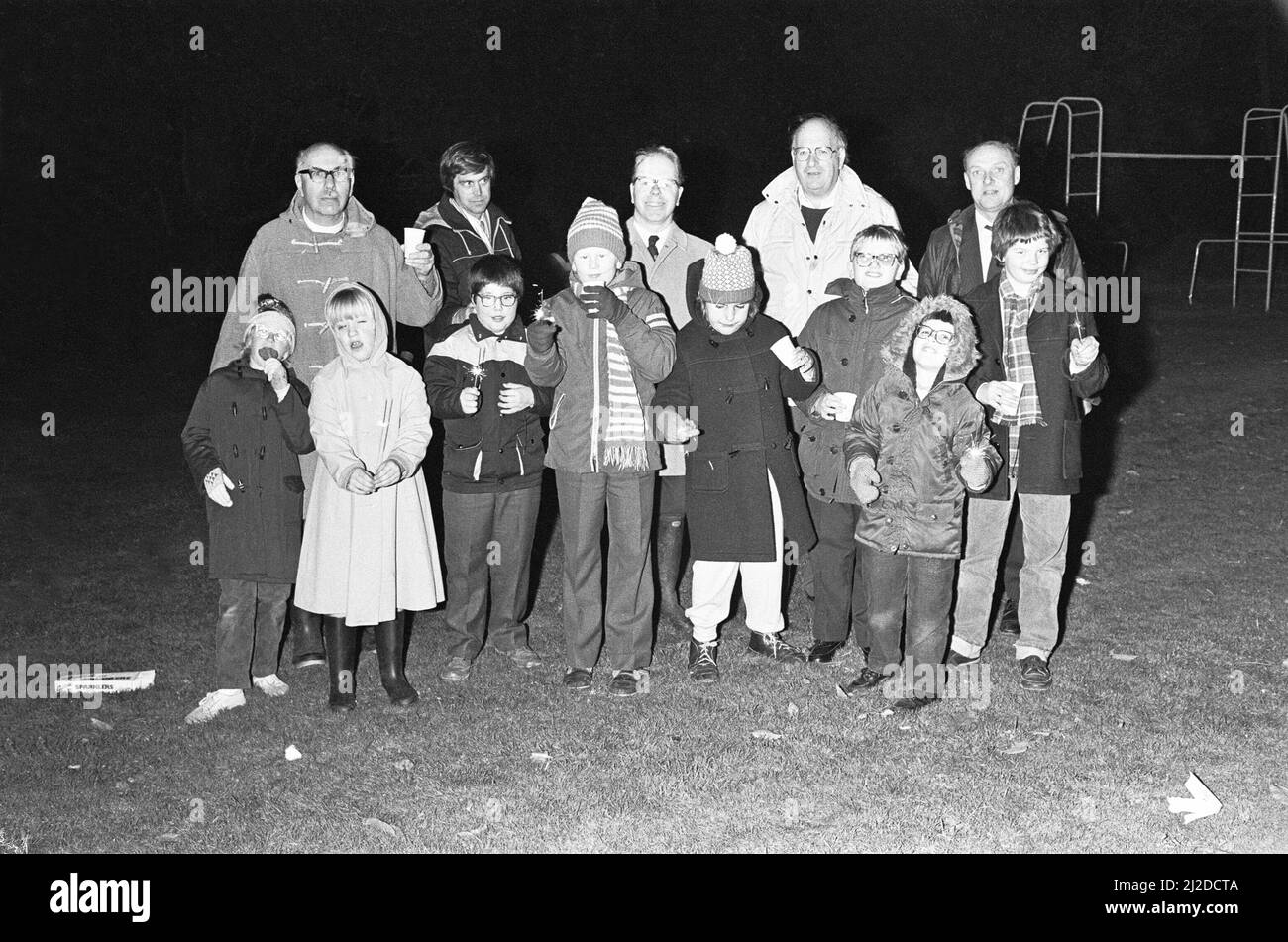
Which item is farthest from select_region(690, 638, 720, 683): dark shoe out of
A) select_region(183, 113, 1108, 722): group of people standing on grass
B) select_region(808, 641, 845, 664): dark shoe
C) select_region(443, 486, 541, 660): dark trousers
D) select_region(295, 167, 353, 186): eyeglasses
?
select_region(295, 167, 353, 186): eyeglasses

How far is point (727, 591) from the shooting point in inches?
226

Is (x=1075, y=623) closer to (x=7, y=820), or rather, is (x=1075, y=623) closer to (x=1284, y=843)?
(x=1284, y=843)

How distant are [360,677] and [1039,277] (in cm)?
316

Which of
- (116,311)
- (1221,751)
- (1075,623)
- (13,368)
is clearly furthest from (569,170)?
(1221,751)

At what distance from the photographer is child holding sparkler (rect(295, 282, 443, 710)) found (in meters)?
5.18

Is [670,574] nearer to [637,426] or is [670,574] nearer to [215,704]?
[637,426]

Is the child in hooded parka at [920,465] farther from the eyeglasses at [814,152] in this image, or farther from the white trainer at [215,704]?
the white trainer at [215,704]

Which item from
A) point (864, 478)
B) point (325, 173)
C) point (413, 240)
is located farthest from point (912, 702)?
point (325, 173)

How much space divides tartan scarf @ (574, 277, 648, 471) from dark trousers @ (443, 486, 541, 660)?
0.42 m

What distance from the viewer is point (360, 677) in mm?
5707

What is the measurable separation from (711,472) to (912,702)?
118 centimetres

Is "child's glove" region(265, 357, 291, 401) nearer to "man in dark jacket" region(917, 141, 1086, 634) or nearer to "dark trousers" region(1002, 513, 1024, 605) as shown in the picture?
"man in dark jacket" region(917, 141, 1086, 634)

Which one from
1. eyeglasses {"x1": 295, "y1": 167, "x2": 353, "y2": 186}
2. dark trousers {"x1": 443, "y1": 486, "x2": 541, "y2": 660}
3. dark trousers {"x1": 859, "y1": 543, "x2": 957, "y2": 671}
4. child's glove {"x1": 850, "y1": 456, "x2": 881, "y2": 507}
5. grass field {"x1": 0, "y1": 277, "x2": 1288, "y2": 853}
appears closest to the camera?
grass field {"x1": 0, "y1": 277, "x2": 1288, "y2": 853}

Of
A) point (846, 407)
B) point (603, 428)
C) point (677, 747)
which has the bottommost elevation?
point (677, 747)
